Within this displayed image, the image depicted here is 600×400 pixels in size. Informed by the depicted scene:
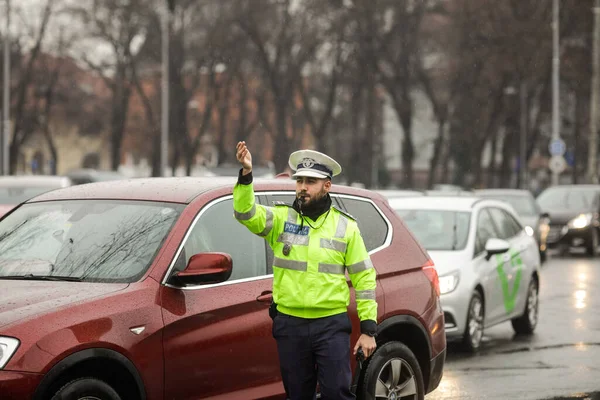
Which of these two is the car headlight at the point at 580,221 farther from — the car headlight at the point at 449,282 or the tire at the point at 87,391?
the tire at the point at 87,391

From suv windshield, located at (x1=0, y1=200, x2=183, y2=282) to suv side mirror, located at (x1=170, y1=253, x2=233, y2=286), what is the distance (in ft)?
0.72

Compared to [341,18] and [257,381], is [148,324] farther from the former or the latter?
[341,18]

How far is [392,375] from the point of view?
6.95 metres

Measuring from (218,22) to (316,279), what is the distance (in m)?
45.8

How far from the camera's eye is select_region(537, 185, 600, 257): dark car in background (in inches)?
1106

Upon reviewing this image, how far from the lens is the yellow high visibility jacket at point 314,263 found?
5.77 metres

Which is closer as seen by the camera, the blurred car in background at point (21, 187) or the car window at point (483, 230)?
the car window at point (483, 230)

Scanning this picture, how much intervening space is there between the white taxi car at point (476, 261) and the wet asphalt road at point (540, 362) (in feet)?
0.95

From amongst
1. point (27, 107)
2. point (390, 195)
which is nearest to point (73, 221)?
point (390, 195)

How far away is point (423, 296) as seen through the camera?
7.45 metres

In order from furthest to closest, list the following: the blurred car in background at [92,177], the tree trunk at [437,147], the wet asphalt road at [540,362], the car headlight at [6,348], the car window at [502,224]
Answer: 1. the tree trunk at [437,147]
2. the blurred car in background at [92,177]
3. the car window at [502,224]
4. the wet asphalt road at [540,362]
5. the car headlight at [6,348]

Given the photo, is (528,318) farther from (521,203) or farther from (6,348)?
(521,203)

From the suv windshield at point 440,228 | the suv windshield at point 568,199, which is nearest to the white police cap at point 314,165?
the suv windshield at point 440,228

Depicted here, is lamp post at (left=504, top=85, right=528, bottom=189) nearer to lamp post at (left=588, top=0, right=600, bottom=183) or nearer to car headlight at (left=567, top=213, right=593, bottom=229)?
lamp post at (left=588, top=0, right=600, bottom=183)
